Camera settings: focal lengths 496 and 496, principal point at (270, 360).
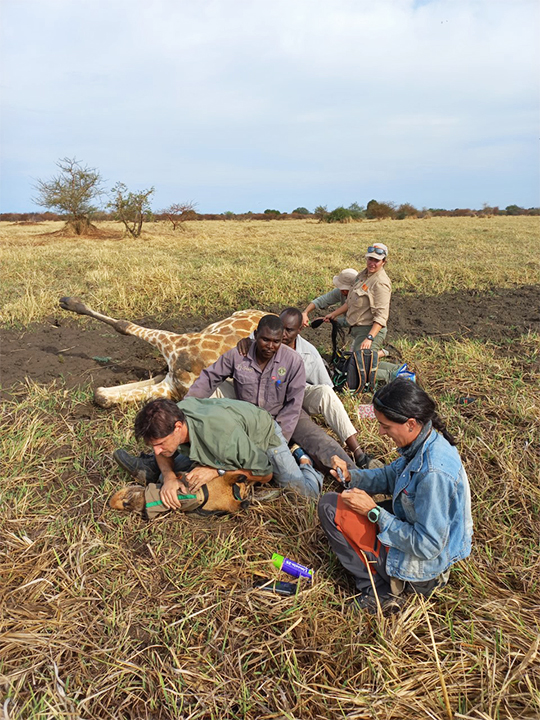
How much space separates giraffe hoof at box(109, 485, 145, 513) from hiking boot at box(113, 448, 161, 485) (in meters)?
0.15

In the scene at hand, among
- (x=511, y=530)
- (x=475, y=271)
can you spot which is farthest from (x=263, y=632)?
(x=475, y=271)

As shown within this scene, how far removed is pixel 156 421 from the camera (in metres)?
2.67

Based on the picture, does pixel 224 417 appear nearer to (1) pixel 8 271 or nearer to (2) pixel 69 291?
(2) pixel 69 291

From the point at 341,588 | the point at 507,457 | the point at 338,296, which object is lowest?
the point at 341,588

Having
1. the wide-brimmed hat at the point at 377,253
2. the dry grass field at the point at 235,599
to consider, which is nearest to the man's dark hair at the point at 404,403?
the dry grass field at the point at 235,599

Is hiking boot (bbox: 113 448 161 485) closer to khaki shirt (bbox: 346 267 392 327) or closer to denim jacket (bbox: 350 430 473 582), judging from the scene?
denim jacket (bbox: 350 430 473 582)

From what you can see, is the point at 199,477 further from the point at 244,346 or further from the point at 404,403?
the point at 404,403

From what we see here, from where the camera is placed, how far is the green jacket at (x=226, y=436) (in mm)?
2898

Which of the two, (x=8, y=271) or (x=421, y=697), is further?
(x=8, y=271)

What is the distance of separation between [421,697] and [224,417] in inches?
65.9

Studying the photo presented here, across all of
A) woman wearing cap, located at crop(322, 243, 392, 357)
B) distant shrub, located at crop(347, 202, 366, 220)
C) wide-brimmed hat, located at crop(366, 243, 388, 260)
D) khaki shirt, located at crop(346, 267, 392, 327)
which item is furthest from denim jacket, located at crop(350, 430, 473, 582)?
distant shrub, located at crop(347, 202, 366, 220)

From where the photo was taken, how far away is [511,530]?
2.77m

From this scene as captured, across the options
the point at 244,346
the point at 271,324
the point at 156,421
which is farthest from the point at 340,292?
the point at 156,421

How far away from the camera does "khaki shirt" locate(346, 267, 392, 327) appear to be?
4.80 m
